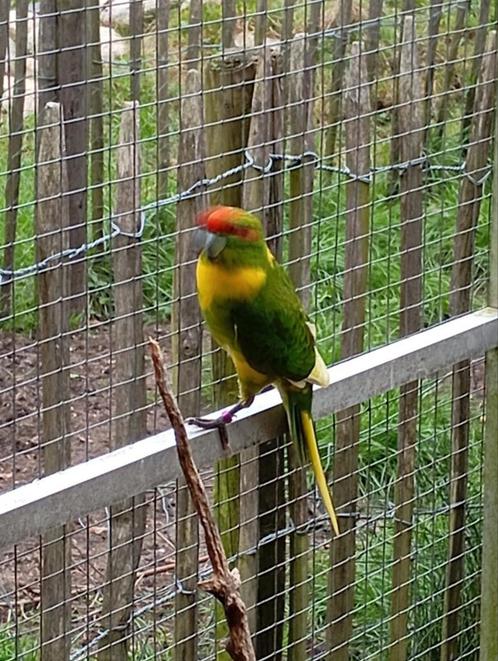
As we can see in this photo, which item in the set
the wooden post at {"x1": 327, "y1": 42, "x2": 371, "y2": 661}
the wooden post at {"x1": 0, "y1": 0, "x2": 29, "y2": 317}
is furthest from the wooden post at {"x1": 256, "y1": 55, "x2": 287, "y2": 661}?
the wooden post at {"x1": 0, "y1": 0, "x2": 29, "y2": 317}

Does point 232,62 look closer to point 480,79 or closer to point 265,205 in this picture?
point 265,205

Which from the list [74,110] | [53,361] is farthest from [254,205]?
[74,110]

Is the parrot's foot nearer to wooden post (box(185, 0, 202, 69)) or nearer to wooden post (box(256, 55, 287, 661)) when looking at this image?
wooden post (box(256, 55, 287, 661))

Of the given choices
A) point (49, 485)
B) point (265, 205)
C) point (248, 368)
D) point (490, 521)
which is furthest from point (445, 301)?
point (49, 485)

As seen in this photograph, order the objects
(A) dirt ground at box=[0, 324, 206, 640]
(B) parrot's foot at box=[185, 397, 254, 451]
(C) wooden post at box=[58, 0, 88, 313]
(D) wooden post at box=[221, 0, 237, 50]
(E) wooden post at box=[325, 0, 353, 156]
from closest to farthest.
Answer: (B) parrot's foot at box=[185, 397, 254, 451]
(D) wooden post at box=[221, 0, 237, 50]
(E) wooden post at box=[325, 0, 353, 156]
(C) wooden post at box=[58, 0, 88, 313]
(A) dirt ground at box=[0, 324, 206, 640]

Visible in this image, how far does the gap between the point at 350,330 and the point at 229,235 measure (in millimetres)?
696

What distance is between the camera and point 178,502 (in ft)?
8.11

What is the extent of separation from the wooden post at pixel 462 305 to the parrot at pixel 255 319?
74 cm

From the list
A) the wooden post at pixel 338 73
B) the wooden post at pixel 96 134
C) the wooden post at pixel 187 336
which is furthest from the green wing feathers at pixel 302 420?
the wooden post at pixel 96 134

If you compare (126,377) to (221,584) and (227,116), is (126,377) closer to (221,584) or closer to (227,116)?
(227,116)

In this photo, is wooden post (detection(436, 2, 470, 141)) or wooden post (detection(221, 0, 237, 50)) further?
wooden post (detection(436, 2, 470, 141))

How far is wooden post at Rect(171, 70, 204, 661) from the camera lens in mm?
2275

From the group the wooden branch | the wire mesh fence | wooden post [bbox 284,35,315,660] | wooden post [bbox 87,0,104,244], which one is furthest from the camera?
wooden post [bbox 87,0,104,244]

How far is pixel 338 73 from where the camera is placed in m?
3.45
